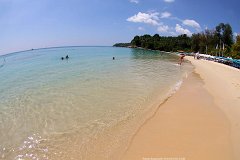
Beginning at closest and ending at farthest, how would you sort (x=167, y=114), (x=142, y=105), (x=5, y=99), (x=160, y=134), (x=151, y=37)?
(x=160, y=134), (x=167, y=114), (x=142, y=105), (x=5, y=99), (x=151, y=37)

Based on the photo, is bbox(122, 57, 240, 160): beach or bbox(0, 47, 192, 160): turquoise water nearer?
bbox(122, 57, 240, 160): beach

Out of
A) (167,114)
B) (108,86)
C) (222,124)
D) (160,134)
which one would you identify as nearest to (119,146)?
(160,134)

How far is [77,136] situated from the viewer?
9.32 meters

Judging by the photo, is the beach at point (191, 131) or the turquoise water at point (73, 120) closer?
the beach at point (191, 131)

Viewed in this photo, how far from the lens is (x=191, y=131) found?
30.8 feet

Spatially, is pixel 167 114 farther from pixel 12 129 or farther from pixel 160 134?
pixel 12 129

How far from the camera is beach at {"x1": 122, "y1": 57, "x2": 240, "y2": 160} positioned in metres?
7.66

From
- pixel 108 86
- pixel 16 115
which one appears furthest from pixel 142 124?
pixel 108 86

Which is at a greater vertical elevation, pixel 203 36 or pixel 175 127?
pixel 203 36

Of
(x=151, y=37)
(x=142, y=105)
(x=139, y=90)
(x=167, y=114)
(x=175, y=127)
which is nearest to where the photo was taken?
(x=175, y=127)

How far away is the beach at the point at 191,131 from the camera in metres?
7.66

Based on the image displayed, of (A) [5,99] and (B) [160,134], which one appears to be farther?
(A) [5,99]

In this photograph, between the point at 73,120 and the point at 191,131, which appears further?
the point at 73,120

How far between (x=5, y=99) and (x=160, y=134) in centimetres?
1227
